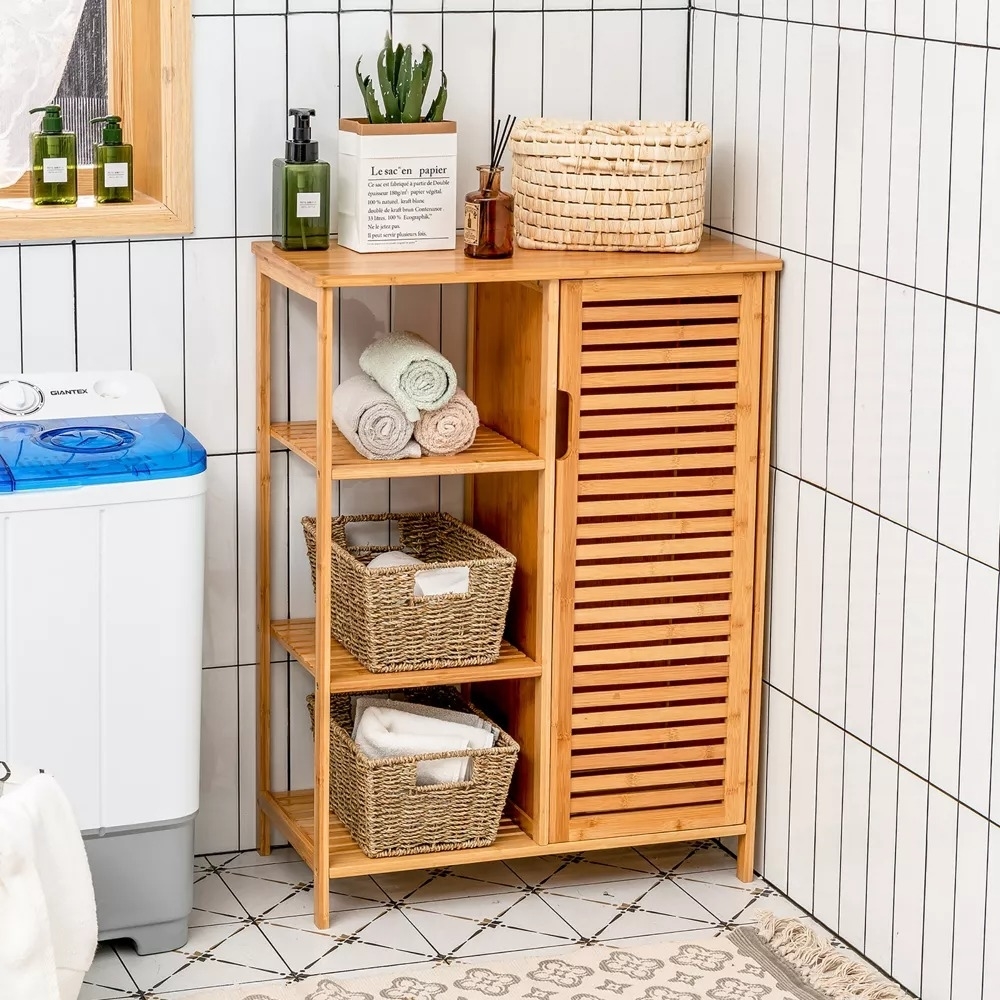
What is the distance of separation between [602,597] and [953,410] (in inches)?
24.1

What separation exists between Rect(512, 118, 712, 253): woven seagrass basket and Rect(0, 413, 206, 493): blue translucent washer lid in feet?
1.99

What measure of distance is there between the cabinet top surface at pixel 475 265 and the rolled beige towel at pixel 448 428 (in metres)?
0.17

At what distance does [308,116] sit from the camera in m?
2.42

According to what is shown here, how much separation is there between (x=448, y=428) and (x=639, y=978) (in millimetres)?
790

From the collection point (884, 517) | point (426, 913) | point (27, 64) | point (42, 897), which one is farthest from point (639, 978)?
point (27, 64)

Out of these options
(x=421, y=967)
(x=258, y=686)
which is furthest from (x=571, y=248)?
(x=421, y=967)

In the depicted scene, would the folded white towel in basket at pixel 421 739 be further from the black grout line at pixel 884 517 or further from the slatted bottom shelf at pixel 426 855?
the black grout line at pixel 884 517

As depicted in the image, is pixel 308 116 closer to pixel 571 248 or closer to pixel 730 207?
pixel 571 248

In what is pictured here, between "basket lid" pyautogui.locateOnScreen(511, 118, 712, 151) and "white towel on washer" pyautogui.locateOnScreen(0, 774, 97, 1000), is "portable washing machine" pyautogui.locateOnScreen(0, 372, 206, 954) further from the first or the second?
"basket lid" pyautogui.locateOnScreen(511, 118, 712, 151)

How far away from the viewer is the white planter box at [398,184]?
7.89 ft

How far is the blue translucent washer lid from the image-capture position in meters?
2.20

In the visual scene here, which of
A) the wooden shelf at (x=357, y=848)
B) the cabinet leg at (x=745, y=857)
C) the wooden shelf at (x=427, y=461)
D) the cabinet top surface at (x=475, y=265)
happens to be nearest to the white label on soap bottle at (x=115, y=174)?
the cabinet top surface at (x=475, y=265)

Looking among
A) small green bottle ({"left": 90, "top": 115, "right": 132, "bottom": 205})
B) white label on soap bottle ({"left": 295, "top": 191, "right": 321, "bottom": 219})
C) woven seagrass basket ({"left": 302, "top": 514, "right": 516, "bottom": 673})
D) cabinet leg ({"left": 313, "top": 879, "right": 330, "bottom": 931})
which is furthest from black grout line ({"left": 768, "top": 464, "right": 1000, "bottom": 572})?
small green bottle ({"left": 90, "top": 115, "right": 132, "bottom": 205})

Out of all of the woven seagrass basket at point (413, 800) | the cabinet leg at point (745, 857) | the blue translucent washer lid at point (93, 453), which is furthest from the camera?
the cabinet leg at point (745, 857)
